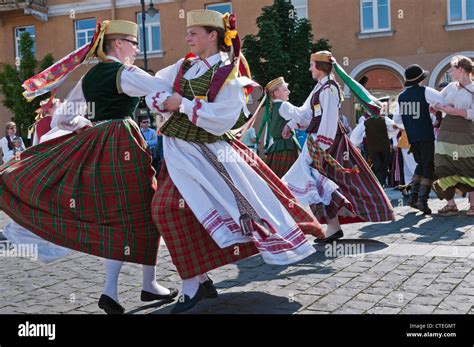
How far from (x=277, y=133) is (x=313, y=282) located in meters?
2.83

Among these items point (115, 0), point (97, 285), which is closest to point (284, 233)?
point (97, 285)

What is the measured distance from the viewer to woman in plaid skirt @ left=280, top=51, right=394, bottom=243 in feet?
19.0

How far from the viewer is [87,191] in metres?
3.68

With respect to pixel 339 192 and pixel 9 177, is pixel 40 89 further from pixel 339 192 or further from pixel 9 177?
pixel 339 192

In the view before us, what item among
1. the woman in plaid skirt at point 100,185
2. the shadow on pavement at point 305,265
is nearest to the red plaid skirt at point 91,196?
the woman in plaid skirt at point 100,185

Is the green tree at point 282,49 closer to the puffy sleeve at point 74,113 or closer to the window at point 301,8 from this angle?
the window at point 301,8

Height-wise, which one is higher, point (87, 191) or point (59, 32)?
point (59, 32)

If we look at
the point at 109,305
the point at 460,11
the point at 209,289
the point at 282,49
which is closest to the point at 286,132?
the point at 209,289

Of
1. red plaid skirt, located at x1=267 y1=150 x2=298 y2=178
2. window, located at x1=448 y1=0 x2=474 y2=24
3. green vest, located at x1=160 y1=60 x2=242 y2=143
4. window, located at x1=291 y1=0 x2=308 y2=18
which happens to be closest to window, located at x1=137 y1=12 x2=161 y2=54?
window, located at x1=291 y1=0 x2=308 y2=18

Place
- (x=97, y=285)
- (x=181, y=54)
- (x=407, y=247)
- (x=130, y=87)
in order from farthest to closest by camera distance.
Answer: (x=181, y=54)
(x=407, y=247)
(x=97, y=285)
(x=130, y=87)

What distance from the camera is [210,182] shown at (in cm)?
369

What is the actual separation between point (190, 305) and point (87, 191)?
96 centimetres

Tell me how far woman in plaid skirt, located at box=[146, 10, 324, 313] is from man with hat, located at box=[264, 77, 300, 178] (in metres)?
2.89
